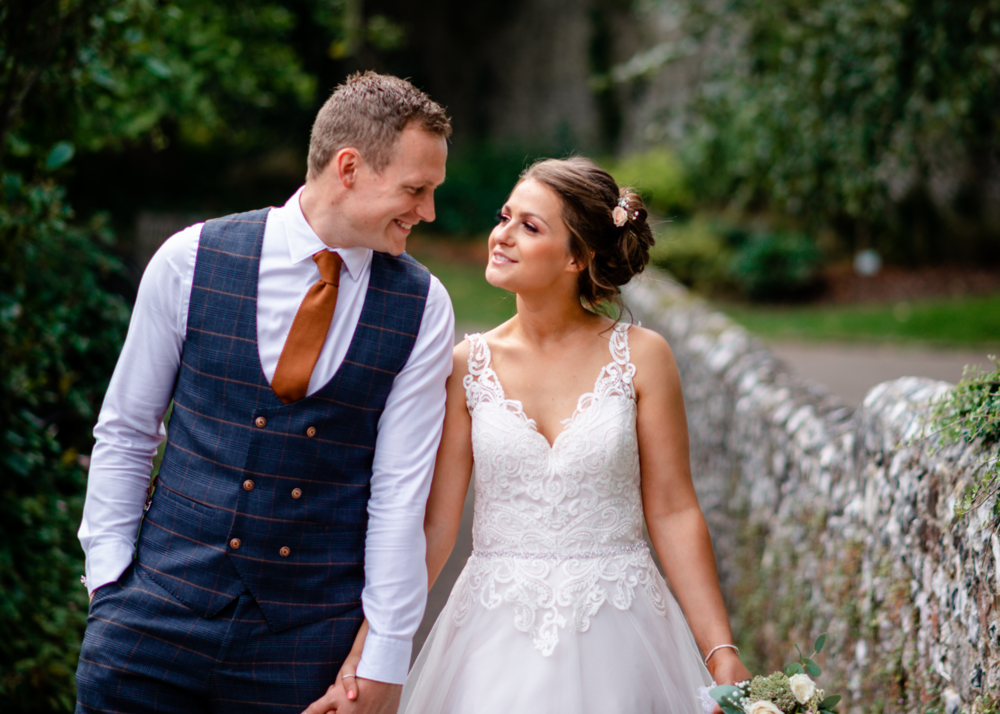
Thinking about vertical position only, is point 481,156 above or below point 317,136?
above

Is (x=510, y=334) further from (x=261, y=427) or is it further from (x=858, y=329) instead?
(x=858, y=329)

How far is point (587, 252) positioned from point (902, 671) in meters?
1.45

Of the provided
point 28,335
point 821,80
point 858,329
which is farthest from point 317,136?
point 858,329

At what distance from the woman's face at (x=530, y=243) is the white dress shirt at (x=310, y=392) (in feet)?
1.16

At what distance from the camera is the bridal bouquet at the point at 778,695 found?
1879 mm

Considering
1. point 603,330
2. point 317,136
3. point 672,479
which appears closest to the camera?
point 317,136

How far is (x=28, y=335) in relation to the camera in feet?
10.6

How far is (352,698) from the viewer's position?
195 cm

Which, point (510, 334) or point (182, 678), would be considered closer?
point (182, 678)

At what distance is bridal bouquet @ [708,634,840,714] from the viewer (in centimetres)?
188

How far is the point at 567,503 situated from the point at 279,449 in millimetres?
799

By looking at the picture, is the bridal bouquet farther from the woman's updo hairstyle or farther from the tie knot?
the tie knot

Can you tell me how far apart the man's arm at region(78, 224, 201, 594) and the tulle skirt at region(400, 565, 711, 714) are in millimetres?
849

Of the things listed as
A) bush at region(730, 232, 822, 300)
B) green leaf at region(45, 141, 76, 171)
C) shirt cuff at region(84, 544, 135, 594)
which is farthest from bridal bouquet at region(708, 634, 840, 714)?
bush at region(730, 232, 822, 300)
